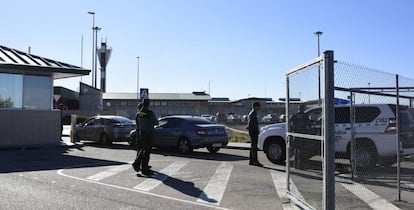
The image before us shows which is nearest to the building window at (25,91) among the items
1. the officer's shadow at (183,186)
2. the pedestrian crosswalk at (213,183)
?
the pedestrian crosswalk at (213,183)

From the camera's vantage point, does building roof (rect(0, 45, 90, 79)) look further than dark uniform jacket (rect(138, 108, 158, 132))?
Yes

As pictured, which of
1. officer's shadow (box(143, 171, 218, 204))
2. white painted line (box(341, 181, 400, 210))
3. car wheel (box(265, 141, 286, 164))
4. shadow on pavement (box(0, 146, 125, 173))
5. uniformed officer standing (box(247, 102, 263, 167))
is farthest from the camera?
car wheel (box(265, 141, 286, 164))

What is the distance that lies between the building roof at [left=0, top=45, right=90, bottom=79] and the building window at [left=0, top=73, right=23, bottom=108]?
30 cm

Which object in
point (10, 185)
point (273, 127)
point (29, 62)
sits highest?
point (29, 62)

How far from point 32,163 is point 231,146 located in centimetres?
900

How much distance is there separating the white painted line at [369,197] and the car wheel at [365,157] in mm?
1106

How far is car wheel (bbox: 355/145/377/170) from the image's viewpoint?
10.8 metres

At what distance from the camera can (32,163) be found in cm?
1402

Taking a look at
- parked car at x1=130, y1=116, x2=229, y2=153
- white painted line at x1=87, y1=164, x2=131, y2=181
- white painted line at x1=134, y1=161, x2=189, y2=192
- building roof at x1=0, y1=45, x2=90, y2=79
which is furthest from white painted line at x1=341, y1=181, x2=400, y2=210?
building roof at x1=0, y1=45, x2=90, y2=79

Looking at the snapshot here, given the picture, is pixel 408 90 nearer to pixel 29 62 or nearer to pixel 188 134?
pixel 188 134

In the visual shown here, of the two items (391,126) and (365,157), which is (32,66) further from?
(391,126)

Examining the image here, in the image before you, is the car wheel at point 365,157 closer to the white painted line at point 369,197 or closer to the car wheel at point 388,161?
the car wheel at point 388,161

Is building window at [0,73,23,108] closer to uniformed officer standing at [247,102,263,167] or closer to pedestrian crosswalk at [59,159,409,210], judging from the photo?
pedestrian crosswalk at [59,159,409,210]

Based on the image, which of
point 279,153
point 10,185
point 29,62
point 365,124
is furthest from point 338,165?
point 29,62
